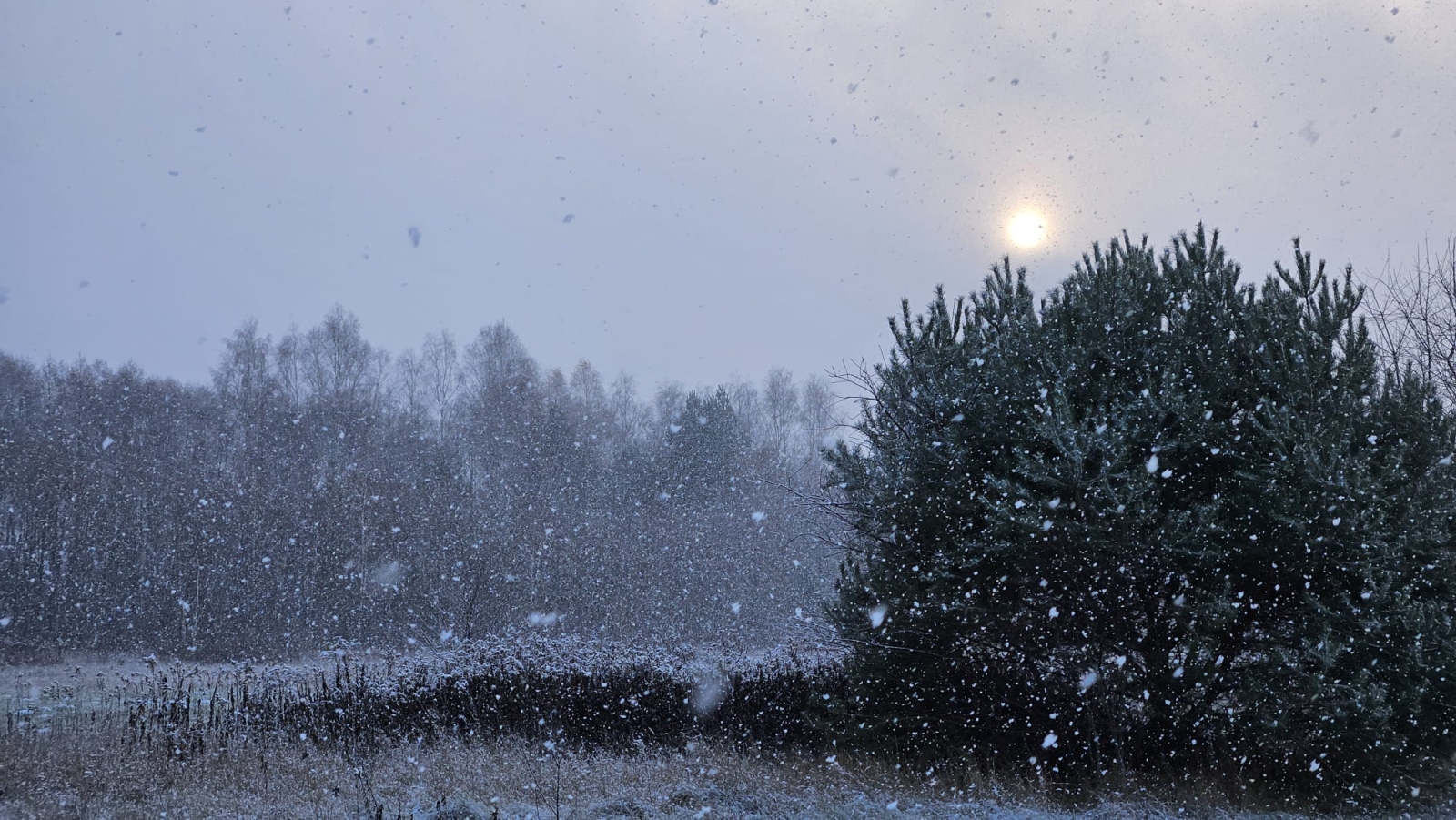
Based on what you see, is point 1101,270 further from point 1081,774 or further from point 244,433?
point 244,433

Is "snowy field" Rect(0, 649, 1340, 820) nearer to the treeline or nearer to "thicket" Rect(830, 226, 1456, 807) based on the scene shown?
"thicket" Rect(830, 226, 1456, 807)

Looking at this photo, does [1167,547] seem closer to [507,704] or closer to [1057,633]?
[1057,633]

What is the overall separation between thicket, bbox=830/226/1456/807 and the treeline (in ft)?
36.6

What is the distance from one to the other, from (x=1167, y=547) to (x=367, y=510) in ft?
86.2

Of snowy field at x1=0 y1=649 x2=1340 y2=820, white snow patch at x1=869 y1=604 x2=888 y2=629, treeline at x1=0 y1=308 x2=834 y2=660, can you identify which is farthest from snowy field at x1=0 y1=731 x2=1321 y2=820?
treeline at x1=0 y1=308 x2=834 y2=660

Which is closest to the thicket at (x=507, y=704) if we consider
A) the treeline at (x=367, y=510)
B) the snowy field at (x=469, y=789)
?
the snowy field at (x=469, y=789)

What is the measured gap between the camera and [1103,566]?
28.6 feet

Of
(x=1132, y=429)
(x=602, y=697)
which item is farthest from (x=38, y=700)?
(x=1132, y=429)

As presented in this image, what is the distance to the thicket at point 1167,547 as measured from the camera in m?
7.99

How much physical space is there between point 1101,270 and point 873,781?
6116 mm

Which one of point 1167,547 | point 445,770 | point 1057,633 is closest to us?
point 1167,547

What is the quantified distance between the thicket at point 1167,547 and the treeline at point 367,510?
11153 mm

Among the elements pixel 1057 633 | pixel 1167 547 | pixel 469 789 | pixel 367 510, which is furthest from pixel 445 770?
pixel 367 510

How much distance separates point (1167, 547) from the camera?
320 inches
